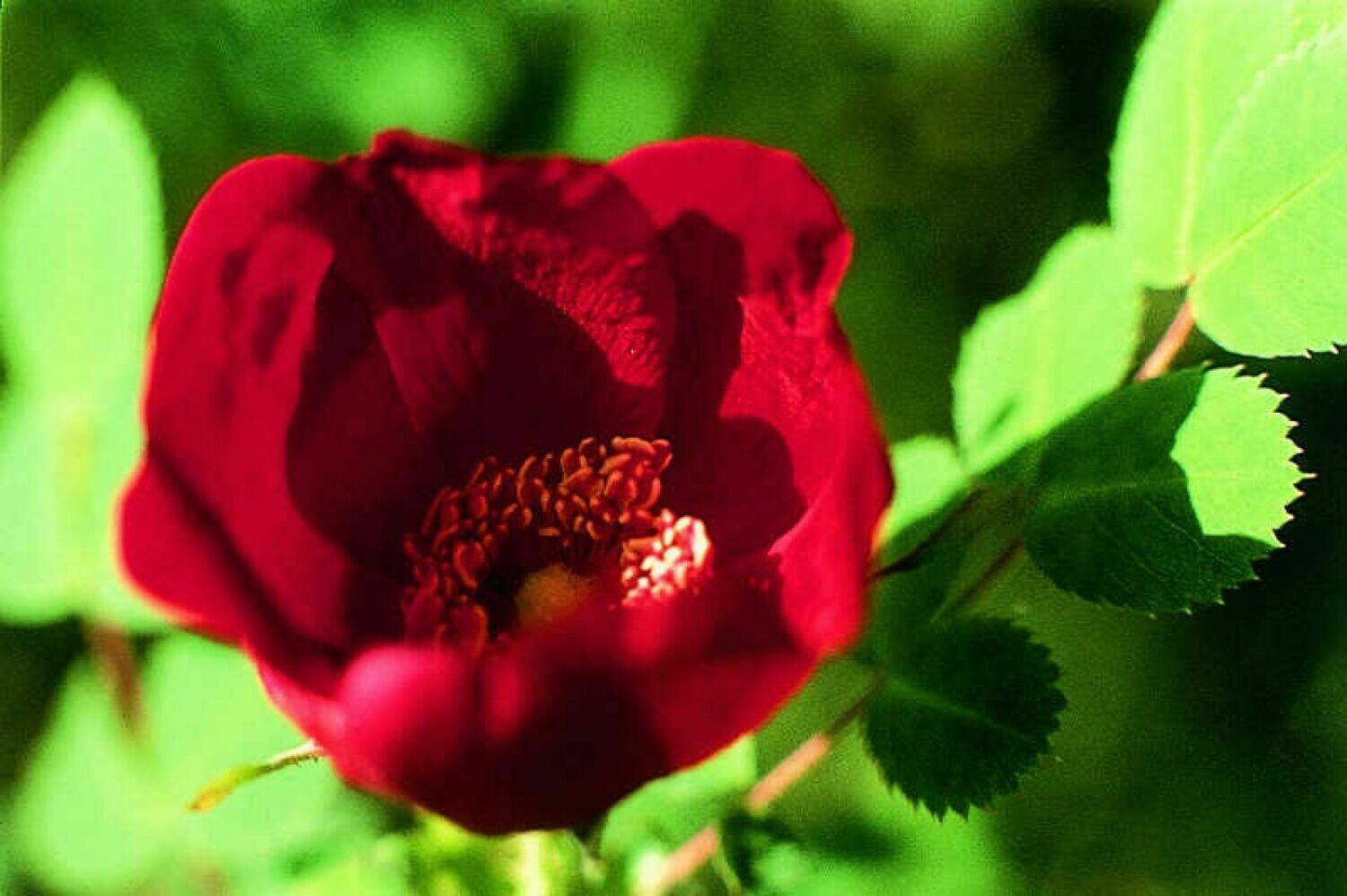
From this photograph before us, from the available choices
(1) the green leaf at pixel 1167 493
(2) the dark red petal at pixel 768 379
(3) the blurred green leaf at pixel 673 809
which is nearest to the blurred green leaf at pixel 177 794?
(3) the blurred green leaf at pixel 673 809

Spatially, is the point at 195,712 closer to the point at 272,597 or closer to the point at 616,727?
the point at 272,597

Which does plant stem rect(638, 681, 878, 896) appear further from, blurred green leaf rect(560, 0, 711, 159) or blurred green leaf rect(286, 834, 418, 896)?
blurred green leaf rect(560, 0, 711, 159)

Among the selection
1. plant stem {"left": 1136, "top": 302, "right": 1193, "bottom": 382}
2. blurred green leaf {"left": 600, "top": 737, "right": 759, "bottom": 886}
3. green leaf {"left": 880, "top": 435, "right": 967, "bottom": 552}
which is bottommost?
blurred green leaf {"left": 600, "top": 737, "right": 759, "bottom": 886}

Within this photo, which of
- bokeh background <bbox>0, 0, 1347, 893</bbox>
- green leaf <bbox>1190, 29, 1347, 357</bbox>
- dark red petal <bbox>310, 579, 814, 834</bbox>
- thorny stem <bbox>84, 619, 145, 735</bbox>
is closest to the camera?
dark red petal <bbox>310, 579, 814, 834</bbox>

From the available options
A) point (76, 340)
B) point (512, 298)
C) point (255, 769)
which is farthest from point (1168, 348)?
point (76, 340)

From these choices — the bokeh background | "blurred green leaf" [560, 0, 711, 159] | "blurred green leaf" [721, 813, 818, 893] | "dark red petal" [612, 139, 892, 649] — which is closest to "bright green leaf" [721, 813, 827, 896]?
"blurred green leaf" [721, 813, 818, 893]

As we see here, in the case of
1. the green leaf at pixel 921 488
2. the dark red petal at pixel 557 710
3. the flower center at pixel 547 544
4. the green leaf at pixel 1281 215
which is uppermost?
the green leaf at pixel 1281 215

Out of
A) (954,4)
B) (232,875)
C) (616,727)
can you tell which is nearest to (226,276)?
(616,727)

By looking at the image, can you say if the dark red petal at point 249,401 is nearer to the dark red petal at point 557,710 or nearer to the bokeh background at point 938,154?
the dark red petal at point 557,710
